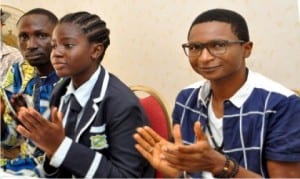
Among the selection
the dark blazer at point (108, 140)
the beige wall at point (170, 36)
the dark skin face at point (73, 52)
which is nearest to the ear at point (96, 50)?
the dark skin face at point (73, 52)

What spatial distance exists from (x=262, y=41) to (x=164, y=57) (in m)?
0.43

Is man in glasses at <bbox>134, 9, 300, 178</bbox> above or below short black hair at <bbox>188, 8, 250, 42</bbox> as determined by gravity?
below

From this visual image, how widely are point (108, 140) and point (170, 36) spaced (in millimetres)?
730

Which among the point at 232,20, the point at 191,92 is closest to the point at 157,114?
the point at 191,92

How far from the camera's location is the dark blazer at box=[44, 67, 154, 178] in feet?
3.15

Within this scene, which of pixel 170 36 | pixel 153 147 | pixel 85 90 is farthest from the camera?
pixel 170 36

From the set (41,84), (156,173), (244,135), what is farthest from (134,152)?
(41,84)

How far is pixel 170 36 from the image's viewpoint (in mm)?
1631

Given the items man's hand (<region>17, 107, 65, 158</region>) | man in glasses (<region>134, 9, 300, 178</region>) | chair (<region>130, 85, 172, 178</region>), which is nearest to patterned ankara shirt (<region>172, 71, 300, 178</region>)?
man in glasses (<region>134, 9, 300, 178</region>)

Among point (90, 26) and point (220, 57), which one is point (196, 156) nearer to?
point (220, 57)

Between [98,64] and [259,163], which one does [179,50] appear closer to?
[98,64]

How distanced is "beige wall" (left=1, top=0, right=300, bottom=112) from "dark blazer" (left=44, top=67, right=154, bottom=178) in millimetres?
595

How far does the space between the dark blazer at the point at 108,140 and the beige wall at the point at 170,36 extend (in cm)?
60

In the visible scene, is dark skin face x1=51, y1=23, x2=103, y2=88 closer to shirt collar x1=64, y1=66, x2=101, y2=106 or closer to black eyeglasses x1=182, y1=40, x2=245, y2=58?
shirt collar x1=64, y1=66, x2=101, y2=106
